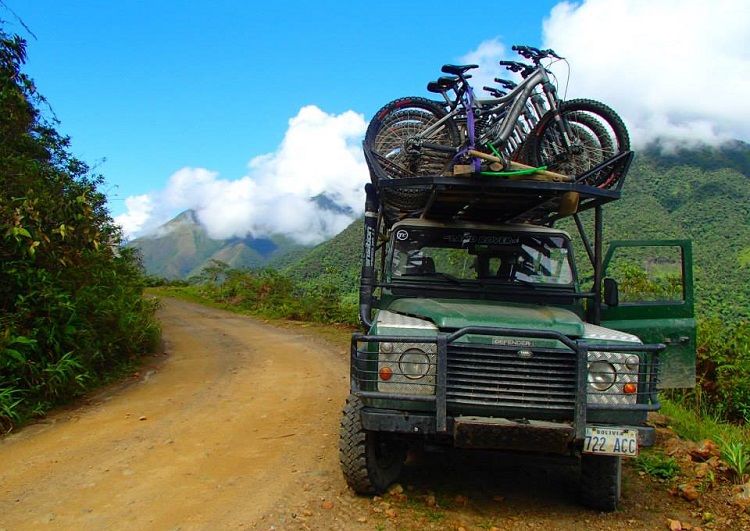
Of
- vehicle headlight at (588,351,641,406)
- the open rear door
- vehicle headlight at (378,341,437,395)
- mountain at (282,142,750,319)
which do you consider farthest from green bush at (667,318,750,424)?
vehicle headlight at (378,341,437,395)

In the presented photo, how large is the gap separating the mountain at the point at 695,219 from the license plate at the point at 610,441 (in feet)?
22.9

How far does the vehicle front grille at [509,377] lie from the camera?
3.43m

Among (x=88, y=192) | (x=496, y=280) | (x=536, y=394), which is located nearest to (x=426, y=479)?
(x=536, y=394)

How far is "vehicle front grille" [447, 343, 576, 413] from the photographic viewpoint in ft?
11.2

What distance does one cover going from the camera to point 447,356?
3.48 metres

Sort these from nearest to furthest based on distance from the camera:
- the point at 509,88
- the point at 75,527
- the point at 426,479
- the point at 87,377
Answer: the point at 75,527, the point at 426,479, the point at 509,88, the point at 87,377

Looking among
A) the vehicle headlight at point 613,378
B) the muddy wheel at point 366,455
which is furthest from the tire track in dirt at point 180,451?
the vehicle headlight at point 613,378

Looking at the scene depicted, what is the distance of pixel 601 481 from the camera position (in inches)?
145

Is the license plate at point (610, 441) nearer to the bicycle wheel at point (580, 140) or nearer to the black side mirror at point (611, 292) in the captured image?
the black side mirror at point (611, 292)

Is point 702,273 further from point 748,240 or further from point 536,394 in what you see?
point 536,394

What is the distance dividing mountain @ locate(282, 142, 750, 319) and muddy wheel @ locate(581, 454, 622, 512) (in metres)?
6.73

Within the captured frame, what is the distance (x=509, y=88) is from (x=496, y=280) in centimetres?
225

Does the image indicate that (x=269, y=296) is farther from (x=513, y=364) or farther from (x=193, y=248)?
(x=193, y=248)

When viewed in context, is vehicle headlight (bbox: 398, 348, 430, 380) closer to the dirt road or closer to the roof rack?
the dirt road
